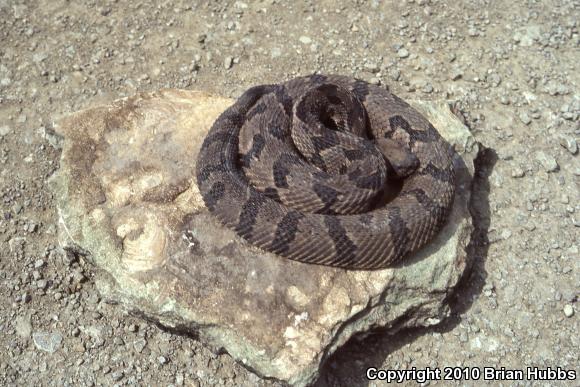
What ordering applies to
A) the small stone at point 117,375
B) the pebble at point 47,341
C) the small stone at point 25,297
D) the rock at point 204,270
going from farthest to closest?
the small stone at point 25,297, the pebble at point 47,341, the small stone at point 117,375, the rock at point 204,270

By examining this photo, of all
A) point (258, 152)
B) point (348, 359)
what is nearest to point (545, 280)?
point (348, 359)

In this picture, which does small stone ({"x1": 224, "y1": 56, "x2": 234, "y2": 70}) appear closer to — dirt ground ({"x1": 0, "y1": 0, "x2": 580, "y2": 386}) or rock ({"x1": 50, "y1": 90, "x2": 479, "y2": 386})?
dirt ground ({"x1": 0, "y1": 0, "x2": 580, "y2": 386})

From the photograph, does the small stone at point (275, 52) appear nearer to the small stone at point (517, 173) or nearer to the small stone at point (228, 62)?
the small stone at point (228, 62)

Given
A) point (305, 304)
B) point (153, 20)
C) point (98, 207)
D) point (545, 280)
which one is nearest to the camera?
point (305, 304)

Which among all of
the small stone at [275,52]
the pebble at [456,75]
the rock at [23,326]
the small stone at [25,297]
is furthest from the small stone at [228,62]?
the rock at [23,326]

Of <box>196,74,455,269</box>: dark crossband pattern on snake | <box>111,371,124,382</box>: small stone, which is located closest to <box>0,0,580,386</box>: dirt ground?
<box>111,371,124,382</box>: small stone

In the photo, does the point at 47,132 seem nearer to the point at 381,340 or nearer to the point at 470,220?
the point at 381,340

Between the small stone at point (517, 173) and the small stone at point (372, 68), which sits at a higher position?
the small stone at point (372, 68)
